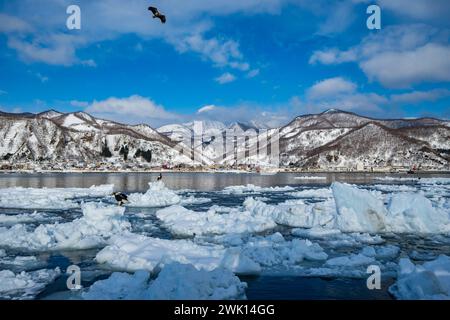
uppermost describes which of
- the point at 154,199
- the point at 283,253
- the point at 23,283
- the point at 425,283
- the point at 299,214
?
the point at 154,199

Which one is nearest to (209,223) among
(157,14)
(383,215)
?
(383,215)

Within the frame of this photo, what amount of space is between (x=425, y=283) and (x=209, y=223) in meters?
12.1

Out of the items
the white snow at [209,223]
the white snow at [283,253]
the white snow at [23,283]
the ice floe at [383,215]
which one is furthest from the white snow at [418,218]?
the white snow at [23,283]

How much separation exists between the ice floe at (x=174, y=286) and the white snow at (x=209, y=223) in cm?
854

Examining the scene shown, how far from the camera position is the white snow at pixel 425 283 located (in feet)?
34.3

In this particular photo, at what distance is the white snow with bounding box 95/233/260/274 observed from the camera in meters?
13.3

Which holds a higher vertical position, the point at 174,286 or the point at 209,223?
the point at 209,223

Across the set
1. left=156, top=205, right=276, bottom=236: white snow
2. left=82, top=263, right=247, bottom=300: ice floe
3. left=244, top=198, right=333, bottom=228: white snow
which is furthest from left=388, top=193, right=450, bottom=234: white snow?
left=82, top=263, right=247, bottom=300: ice floe

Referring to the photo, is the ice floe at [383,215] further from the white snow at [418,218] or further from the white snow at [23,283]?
the white snow at [23,283]

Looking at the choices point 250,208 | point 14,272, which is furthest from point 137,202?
point 14,272

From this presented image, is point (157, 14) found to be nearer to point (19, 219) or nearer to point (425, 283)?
point (425, 283)

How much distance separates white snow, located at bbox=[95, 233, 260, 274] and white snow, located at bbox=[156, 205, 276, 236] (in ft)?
14.2

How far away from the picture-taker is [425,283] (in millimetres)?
10609

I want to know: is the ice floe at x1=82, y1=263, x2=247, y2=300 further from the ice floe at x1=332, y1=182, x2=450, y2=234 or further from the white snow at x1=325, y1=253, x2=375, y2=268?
the ice floe at x1=332, y1=182, x2=450, y2=234
